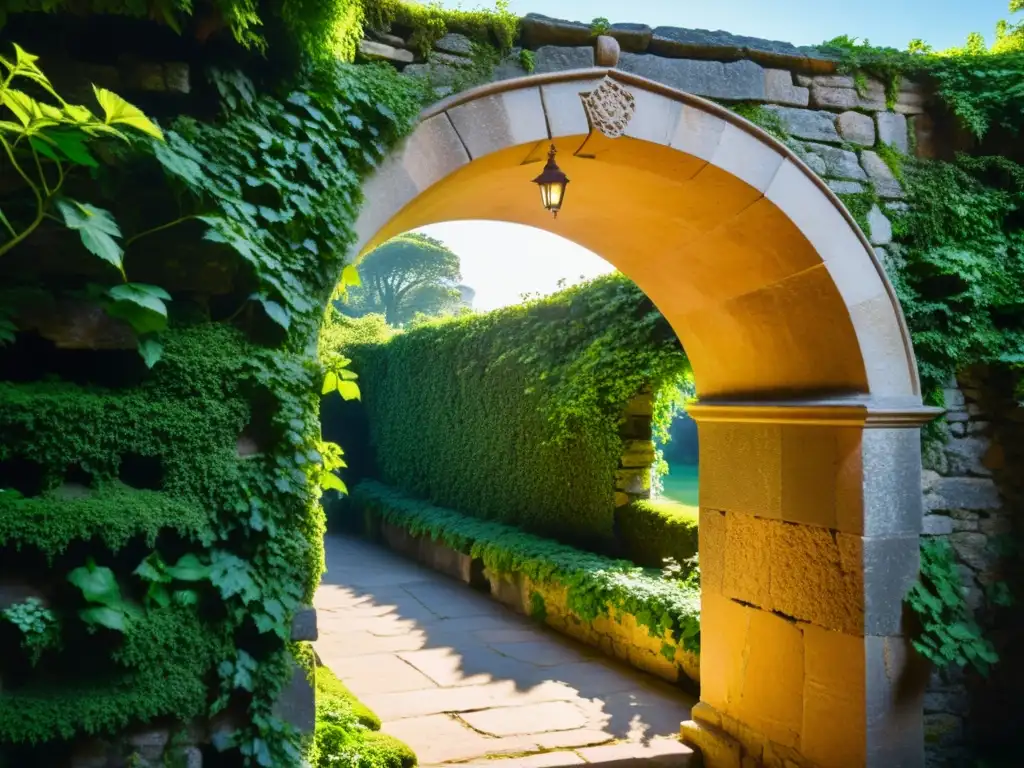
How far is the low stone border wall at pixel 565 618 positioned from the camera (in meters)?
5.21

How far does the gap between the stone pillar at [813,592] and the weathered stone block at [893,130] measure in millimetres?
1361

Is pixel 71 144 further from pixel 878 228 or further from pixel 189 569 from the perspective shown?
pixel 878 228

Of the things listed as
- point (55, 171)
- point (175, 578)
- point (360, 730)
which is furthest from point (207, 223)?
point (360, 730)

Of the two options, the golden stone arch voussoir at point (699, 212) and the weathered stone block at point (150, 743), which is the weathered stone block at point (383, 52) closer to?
the golden stone arch voussoir at point (699, 212)

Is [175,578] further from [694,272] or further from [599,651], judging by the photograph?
[599,651]

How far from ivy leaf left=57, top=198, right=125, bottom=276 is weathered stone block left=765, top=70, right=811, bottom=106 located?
2885 millimetres

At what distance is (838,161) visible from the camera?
3.92 meters

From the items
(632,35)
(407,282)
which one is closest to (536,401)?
(632,35)

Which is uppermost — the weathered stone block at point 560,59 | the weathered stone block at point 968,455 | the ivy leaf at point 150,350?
the weathered stone block at point 560,59

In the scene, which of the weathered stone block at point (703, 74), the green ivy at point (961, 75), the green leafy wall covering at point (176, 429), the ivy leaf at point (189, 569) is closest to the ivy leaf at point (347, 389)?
the green leafy wall covering at point (176, 429)

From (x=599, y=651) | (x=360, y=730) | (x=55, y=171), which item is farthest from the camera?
(x=599, y=651)

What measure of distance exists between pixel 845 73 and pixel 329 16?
2570 millimetres

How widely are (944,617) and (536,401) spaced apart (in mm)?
4500

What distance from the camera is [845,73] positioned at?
4.00m
